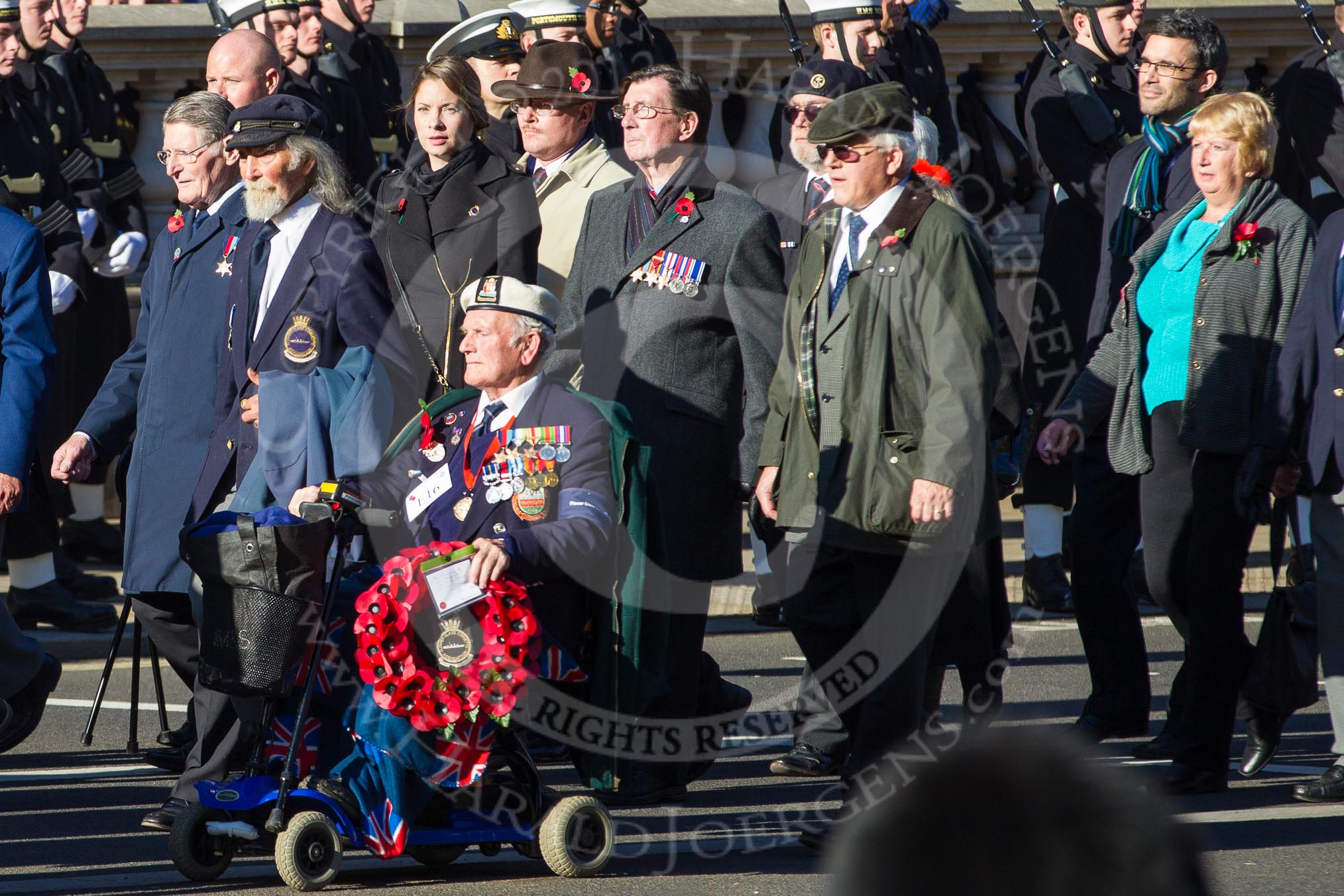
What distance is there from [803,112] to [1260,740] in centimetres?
256

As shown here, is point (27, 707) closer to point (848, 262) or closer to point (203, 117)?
point (203, 117)

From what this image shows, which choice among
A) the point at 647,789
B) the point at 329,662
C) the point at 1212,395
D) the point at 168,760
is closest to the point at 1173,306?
the point at 1212,395

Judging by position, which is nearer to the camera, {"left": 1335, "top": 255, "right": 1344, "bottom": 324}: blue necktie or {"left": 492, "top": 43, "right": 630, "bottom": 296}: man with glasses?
{"left": 1335, "top": 255, "right": 1344, "bottom": 324}: blue necktie

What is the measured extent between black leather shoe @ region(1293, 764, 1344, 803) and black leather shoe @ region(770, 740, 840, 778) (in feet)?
4.53

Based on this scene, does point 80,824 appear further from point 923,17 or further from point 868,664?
point 923,17

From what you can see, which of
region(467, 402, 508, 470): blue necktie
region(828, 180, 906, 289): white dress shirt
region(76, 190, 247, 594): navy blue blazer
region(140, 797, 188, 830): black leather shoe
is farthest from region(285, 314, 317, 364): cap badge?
region(828, 180, 906, 289): white dress shirt

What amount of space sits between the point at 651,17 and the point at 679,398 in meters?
5.39

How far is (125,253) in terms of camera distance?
8867 millimetres

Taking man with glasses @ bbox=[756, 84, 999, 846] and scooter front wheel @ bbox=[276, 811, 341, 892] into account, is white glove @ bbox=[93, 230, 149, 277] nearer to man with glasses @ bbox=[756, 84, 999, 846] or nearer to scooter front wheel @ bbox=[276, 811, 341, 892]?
man with glasses @ bbox=[756, 84, 999, 846]

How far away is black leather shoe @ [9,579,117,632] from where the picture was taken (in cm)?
870

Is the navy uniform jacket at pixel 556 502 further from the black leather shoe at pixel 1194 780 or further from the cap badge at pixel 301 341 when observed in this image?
the black leather shoe at pixel 1194 780

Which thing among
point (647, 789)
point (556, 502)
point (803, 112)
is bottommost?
point (647, 789)

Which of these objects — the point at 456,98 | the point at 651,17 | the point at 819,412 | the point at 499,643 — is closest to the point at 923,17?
the point at 651,17

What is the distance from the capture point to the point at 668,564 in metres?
6.03
